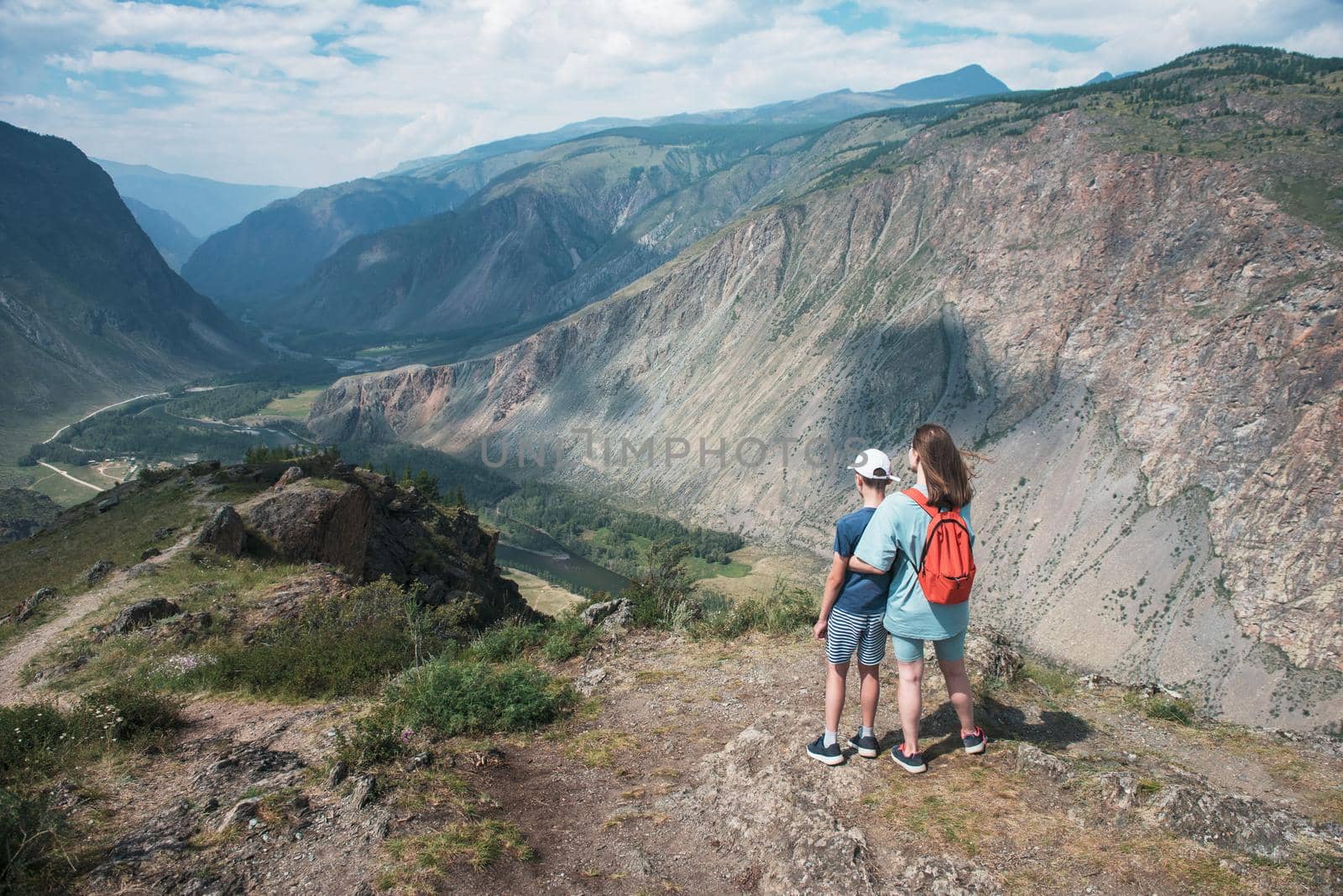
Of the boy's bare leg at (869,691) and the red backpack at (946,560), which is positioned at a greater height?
the red backpack at (946,560)

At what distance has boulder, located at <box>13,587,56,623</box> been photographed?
1583 centimetres

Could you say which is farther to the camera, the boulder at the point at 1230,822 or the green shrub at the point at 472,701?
the green shrub at the point at 472,701

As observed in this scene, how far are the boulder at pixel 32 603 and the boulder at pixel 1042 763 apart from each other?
19586mm

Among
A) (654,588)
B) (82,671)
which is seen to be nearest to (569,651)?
(654,588)

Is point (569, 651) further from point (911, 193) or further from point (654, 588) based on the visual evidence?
point (911, 193)

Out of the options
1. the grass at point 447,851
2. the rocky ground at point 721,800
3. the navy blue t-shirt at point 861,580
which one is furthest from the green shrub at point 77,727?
the navy blue t-shirt at point 861,580

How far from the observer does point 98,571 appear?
59.6 feet

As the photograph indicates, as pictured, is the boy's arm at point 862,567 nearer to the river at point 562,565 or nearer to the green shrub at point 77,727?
the green shrub at point 77,727

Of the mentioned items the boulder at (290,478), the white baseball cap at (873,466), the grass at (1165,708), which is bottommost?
the grass at (1165,708)

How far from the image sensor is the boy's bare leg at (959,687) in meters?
6.67

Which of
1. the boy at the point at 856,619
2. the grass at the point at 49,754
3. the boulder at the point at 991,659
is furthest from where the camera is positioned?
the boulder at the point at 991,659

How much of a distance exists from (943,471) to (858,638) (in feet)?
5.80

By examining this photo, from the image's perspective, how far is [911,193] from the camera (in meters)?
106

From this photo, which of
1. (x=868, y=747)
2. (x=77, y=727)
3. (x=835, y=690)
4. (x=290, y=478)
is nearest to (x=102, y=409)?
(x=290, y=478)
